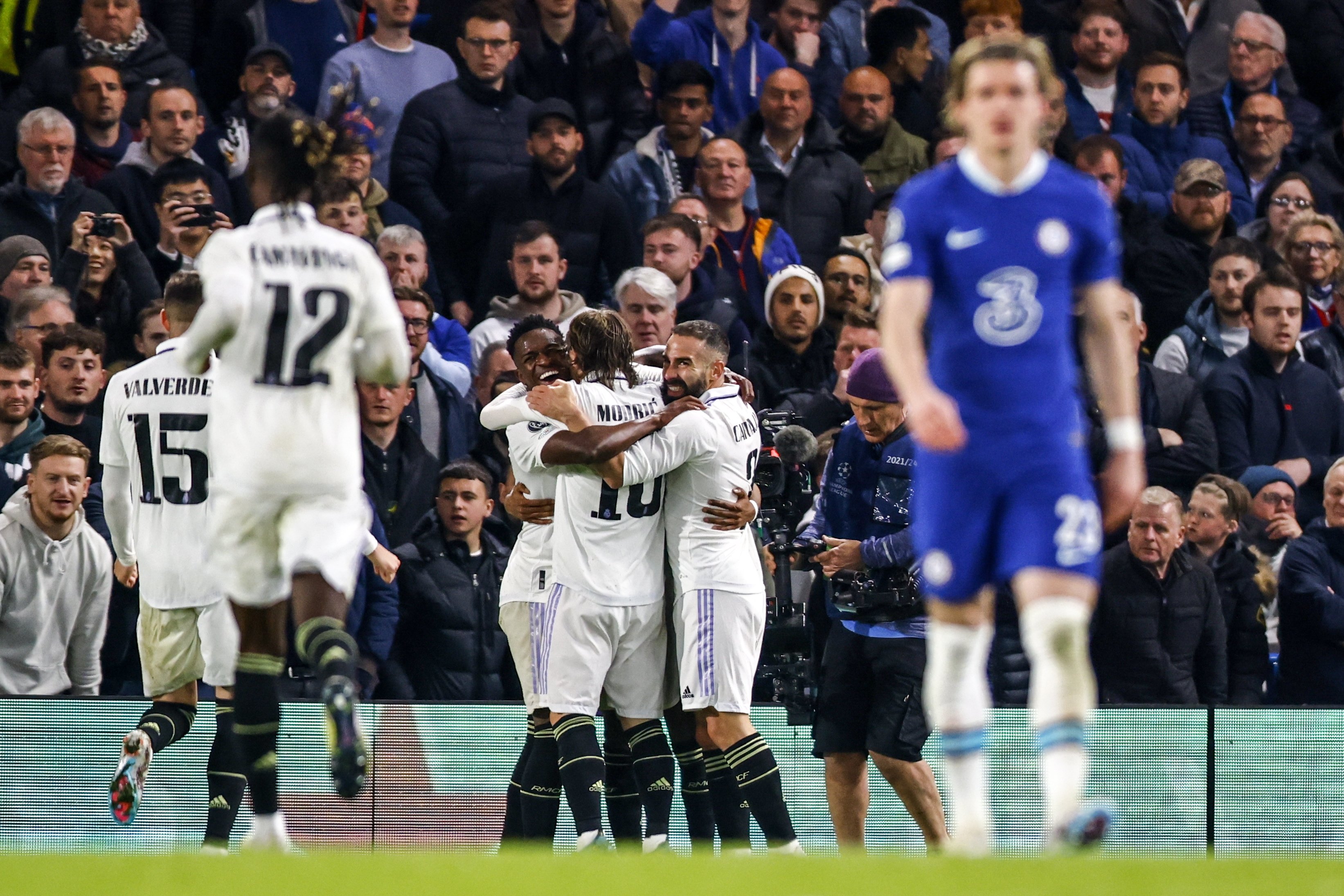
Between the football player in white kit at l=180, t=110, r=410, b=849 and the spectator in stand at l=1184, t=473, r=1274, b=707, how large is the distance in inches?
→ 213

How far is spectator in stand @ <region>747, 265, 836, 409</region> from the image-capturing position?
10.8 meters

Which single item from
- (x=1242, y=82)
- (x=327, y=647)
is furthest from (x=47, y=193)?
(x=1242, y=82)

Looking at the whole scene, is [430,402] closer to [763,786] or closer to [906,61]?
[763,786]

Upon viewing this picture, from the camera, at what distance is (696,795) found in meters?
8.14

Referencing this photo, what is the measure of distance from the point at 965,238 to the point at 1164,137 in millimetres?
8932

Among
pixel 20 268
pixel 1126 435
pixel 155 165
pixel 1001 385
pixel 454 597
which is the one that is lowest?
pixel 454 597

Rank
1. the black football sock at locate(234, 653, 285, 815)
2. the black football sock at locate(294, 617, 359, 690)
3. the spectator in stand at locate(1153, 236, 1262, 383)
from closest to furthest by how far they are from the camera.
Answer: the black football sock at locate(294, 617, 359, 690), the black football sock at locate(234, 653, 285, 815), the spectator in stand at locate(1153, 236, 1262, 383)

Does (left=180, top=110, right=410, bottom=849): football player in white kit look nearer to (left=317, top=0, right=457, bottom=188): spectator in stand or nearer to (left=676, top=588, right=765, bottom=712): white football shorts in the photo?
(left=676, top=588, right=765, bottom=712): white football shorts

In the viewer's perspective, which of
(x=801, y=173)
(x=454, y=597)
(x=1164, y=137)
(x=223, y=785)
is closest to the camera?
(x=223, y=785)

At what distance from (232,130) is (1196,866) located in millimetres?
8285

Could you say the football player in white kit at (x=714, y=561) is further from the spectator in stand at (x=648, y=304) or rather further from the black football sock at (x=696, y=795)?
the spectator in stand at (x=648, y=304)

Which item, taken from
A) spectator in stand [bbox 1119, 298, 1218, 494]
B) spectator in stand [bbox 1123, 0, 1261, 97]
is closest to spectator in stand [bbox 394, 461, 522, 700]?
spectator in stand [bbox 1119, 298, 1218, 494]

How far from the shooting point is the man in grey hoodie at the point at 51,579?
886cm

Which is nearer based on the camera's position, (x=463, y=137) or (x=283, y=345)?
(x=283, y=345)
